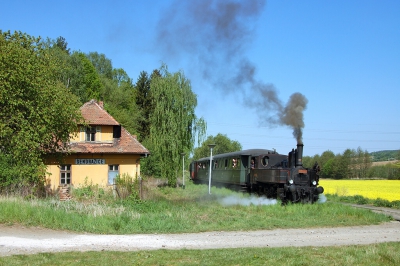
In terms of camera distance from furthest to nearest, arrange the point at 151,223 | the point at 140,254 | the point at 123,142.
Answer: the point at 123,142, the point at 151,223, the point at 140,254

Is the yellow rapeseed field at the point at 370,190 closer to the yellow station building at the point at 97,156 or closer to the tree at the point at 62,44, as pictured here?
the yellow station building at the point at 97,156

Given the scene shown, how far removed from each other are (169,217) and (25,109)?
36.8ft

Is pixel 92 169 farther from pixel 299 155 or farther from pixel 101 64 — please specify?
pixel 101 64

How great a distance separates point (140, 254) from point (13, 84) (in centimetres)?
1507

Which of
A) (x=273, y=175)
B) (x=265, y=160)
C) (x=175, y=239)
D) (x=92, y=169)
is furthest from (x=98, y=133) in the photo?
(x=175, y=239)

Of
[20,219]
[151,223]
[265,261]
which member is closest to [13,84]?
[20,219]

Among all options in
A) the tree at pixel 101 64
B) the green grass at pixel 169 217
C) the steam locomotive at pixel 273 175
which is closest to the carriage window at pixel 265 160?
the steam locomotive at pixel 273 175

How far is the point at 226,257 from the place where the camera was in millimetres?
9352

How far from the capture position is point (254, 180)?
27000 mm

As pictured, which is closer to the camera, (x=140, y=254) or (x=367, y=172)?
(x=140, y=254)

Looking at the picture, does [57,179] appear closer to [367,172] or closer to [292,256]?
[292,256]

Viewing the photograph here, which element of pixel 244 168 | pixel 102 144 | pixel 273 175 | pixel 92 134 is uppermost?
pixel 92 134

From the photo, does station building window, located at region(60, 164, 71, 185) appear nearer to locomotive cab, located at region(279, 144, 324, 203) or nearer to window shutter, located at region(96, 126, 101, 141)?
window shutter, located at region(96, 126, 101, 141)

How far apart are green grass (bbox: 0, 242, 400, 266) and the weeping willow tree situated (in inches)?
1124
